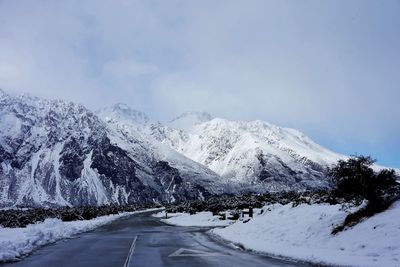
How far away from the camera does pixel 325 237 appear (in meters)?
24.1

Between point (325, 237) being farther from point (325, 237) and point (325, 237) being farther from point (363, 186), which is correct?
point (363, 186)

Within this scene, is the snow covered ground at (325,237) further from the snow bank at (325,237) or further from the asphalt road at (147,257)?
the asphalt road at (147,257)

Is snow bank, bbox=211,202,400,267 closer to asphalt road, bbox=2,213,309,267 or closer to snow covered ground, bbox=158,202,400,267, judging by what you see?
snow covered ground, bbox=158,202,400,267

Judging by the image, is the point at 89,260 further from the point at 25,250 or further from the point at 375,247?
the point at 375,247

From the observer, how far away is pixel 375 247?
19500mm

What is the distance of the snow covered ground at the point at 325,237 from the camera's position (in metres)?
18.8

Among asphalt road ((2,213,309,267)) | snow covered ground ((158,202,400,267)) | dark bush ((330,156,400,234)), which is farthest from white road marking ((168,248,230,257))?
dark bush ((330,156,400,234))

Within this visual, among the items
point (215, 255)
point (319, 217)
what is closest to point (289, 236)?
point (319, 217)

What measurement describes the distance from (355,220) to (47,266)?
13318mm

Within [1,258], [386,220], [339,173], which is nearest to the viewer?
[1,258]

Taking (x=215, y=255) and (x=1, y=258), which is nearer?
A: (x=1, y=258)

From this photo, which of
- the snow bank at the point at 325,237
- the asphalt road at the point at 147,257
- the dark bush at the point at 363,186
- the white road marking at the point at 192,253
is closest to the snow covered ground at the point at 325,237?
the snow bank at the point at 325,237

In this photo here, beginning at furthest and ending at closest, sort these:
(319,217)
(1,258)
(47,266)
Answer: (319,217) < (1,258) < (47,266)

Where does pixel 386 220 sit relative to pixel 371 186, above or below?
below
